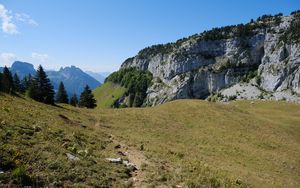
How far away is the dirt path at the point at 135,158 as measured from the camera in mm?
19556

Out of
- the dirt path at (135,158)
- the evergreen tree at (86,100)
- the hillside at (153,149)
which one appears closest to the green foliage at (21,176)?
the hillside at (153,149)

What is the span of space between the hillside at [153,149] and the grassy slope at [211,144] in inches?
3.7

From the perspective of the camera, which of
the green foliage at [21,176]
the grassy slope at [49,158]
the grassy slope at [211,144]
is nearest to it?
the green foliage at [21,176]

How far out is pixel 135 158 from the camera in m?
25.8

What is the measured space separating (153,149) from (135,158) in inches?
196

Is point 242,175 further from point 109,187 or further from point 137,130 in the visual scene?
point 137,130

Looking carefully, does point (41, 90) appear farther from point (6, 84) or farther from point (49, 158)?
point (49, 158)

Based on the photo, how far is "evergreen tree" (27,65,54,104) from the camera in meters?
73.0

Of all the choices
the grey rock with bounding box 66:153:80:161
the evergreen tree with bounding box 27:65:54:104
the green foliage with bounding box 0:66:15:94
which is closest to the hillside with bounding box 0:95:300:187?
the grey rock with bounding box 66:153:80:161

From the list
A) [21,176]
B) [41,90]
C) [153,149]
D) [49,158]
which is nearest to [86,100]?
[41,90]

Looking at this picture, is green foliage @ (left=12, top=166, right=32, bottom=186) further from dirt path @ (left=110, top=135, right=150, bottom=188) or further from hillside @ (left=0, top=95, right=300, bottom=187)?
dirt path @ (left=110, top=135, right=150, bottom=188)

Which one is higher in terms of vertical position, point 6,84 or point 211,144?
point 6,84

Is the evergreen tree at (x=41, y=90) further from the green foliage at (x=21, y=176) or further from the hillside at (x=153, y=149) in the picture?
the green foliage at (x=21, y=176)

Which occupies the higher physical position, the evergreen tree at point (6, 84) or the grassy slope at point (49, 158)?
the evergreen tree at point (6, 84)
